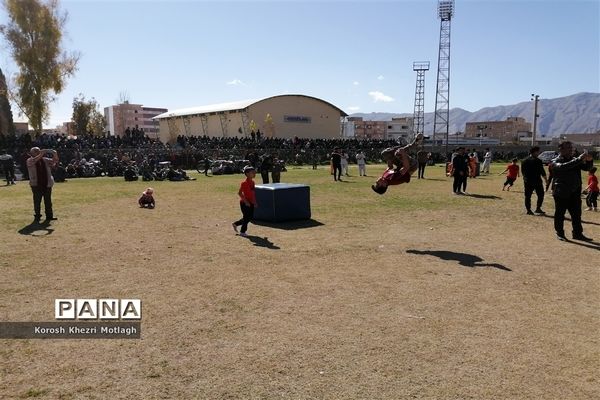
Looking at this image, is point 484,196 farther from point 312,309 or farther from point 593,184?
point 312,309

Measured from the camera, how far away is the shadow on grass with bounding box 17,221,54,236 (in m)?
10.7

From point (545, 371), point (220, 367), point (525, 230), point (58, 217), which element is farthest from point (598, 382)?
point (58, 217)

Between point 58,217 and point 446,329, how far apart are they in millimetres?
11293

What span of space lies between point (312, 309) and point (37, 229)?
8108 millimetres

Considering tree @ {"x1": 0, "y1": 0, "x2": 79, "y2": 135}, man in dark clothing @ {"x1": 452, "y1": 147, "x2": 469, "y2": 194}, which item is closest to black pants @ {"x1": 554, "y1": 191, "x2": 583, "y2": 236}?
man in dark clothing @ {"x1": 452, "y1": 147, "x2": 469, "y2": 194}

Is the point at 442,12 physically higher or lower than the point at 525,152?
higher

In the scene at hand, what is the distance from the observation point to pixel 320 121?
7269cm

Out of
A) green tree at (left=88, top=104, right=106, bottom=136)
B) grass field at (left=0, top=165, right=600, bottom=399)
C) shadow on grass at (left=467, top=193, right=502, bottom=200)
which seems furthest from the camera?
green tree at (left=88, top=104, right=106, bottom=136)

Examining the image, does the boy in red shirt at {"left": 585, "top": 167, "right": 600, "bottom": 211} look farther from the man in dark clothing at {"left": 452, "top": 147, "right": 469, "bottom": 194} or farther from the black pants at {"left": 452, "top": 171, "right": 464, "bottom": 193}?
the black pants at {"left": 452, "top": 171, "right": 464, "bottom": 193}

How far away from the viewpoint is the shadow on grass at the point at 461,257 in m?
8.26

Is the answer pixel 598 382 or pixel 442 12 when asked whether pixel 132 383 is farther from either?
pixel 442 12

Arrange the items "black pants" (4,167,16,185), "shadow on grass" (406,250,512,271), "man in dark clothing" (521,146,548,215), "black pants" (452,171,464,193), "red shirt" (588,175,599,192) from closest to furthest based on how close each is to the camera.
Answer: "shadow on grass" (406,250,512,271)
"man in dark clothing" (521,146,548,215)
"red shirt" (588,175,599,192)
"black pants" (452,171,464,193)
"black pants" (4,167,16,185)

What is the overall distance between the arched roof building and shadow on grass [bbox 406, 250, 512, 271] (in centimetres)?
5697

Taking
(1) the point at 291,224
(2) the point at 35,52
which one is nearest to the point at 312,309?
(1) the point at 291,224
